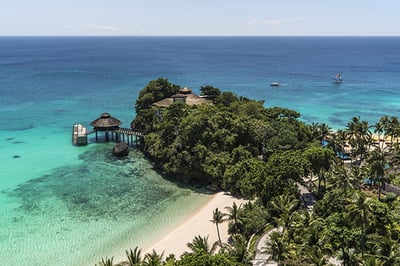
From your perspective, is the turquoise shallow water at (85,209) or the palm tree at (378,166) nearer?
the turquoise shallow water at (85,209)

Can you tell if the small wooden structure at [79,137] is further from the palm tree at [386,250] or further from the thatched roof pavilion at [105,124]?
the palm tree at [386,250]

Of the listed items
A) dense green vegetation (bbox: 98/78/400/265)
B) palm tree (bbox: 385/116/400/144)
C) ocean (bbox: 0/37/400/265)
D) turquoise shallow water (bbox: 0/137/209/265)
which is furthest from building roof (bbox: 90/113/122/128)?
palm tree (bbox: 385/116/400/144)

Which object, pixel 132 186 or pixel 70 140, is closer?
pixel 132 186

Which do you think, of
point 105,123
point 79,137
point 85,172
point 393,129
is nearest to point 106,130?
point 105,123

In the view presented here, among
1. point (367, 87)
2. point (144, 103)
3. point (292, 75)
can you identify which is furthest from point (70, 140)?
point (292, 75)

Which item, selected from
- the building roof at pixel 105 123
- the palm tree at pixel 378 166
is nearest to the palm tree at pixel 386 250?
the palm tree at pixel 378 166

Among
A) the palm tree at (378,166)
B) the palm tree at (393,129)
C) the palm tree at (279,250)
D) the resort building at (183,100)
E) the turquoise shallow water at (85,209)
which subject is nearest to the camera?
the palm tree at (279,250)

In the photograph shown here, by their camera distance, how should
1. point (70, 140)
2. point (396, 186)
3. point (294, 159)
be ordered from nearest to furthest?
point (294, 159)
point (396, 186)
point (70, 140)

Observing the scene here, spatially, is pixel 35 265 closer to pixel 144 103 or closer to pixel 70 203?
pixel 70 203
